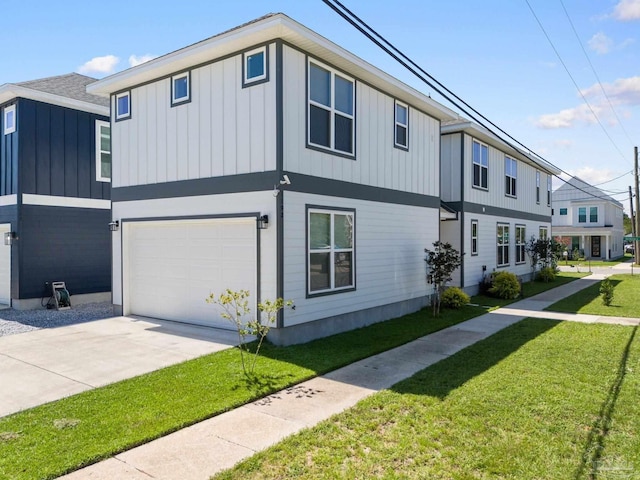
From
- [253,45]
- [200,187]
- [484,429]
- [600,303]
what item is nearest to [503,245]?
[600,303]

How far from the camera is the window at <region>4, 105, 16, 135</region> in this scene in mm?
12281

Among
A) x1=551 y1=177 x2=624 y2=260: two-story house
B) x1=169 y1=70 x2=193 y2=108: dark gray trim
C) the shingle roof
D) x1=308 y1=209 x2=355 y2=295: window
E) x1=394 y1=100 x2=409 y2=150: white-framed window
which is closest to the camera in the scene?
x1=308 y1=209 x2=355 y2=295: window

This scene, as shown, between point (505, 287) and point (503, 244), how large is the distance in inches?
145

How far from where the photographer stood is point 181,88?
9648 millimetres

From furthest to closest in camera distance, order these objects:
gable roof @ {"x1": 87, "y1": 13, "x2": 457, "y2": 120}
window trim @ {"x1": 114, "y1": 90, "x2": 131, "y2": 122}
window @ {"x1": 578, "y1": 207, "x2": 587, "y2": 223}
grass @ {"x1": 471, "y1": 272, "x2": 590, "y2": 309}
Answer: window @ {"x1": 578, "y1": 207, "x2": 587, "y2": 223} < grass @ {"x1": 471, "y1": 272, "x2": 590, "y2": 309} < window trim @ {"x1": 114, "y1": 90, "x2": 131, "y2": 122} < gable roof @ {"x1": 87, "y1": 13, "x2": 457, "y2": 120}

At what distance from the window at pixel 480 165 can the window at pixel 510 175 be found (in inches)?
86.9

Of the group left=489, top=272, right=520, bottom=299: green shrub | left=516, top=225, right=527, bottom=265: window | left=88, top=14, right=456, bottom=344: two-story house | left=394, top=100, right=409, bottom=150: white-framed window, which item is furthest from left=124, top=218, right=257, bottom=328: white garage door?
left=516, top=225, right=527, bottom=265: window

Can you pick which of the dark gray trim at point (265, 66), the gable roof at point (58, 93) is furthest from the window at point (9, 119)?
the dark gray trim at point (265, 66)

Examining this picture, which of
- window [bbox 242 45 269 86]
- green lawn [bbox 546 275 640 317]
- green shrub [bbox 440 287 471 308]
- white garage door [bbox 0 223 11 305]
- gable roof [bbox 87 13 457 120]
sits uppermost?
gable roof [bbox 87 13 457 120]

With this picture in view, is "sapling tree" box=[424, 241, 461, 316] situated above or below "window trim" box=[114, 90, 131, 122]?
below

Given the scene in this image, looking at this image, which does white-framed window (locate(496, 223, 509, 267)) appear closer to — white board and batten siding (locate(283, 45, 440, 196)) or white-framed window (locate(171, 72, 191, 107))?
white board and batten siding (locate(283, 45, 440, 196))

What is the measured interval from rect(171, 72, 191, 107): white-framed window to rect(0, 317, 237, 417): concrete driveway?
4.80 metres

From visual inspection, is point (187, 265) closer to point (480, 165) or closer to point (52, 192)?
point (52, 192)

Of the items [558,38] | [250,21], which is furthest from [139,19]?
[558,38]
